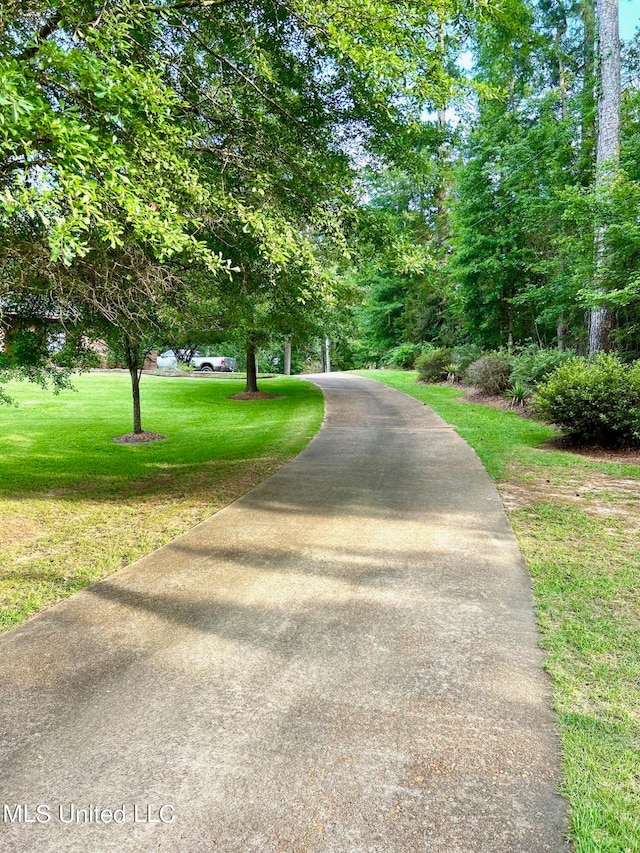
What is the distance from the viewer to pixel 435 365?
2341 centimetres

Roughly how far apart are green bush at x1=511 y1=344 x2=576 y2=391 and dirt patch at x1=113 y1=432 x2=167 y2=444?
10.4 metres

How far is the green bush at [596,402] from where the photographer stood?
26.8 feet

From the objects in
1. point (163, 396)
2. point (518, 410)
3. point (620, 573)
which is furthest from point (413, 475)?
A: point (163, 396)

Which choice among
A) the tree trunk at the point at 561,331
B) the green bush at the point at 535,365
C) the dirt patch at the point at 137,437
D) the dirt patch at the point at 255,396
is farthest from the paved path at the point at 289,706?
the dirt patch at the point at 255,396

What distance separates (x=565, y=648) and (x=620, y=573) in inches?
55.8

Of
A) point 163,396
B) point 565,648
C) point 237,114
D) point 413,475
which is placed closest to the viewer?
point 565,648

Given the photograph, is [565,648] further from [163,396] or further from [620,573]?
[163,396]

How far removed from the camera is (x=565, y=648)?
2.86 meters

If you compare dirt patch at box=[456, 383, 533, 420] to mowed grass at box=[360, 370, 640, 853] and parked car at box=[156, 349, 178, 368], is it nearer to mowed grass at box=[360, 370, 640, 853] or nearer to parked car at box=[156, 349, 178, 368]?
mowed grass at box=[360, 370, 640, 853]

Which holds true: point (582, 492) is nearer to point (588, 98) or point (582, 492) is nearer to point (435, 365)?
point (588, 98)

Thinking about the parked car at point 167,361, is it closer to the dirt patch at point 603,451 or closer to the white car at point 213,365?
the white car at point 213,365

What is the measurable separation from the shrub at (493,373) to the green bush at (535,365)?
1.06 meters

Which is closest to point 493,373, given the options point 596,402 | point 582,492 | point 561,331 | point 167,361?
point 561,331

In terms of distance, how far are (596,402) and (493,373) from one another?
7893mm
